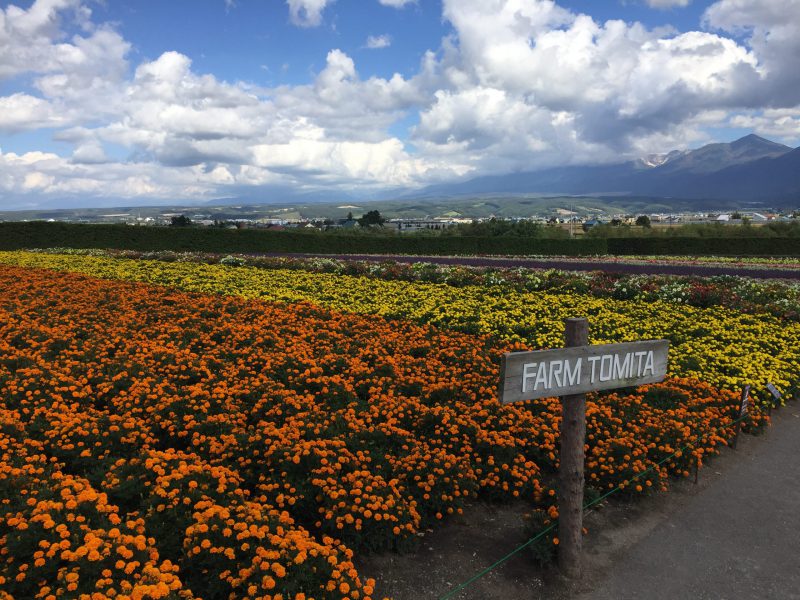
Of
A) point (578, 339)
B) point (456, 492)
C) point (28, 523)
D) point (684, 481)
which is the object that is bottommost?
point (684, 481)

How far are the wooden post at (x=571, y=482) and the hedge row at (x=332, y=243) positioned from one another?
121 ft

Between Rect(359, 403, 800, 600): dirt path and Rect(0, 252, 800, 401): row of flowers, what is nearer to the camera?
Rect(359, 403, 800, 600): dirt path

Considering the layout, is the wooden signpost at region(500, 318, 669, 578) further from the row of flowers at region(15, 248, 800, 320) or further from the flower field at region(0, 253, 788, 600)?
the row of flowers at region(15, 248, 800, 320)

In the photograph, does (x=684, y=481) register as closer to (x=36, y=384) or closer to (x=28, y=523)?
(x=28, y=523)

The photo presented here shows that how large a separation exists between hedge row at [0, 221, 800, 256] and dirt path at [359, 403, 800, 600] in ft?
119

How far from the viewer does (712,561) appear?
16.0 feet

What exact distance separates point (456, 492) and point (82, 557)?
10.2ft

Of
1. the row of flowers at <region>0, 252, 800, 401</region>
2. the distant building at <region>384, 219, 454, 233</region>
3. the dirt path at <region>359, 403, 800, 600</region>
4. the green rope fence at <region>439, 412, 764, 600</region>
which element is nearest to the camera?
the green rope fence at <region>439, 412, 764, 600</region>

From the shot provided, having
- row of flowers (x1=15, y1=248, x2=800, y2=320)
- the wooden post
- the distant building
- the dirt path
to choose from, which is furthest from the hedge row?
the wooden post

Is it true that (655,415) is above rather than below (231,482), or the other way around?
below

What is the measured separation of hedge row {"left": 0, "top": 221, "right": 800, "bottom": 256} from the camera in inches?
1423

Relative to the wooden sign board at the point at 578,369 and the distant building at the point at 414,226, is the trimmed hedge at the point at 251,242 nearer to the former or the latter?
the distant building at the point at 414,226

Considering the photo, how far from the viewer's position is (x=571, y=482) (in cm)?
461

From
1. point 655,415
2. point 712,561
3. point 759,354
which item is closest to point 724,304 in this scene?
point 759,354
